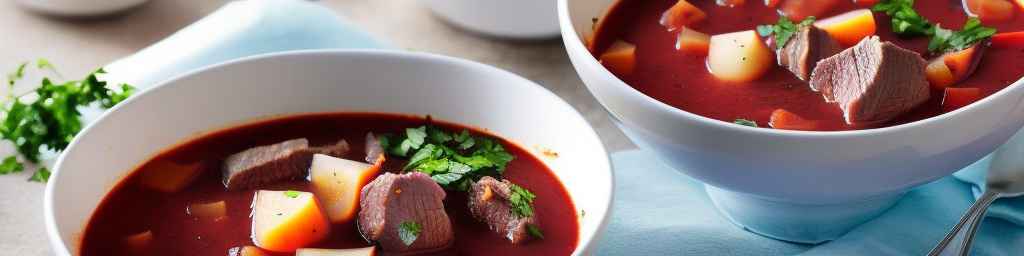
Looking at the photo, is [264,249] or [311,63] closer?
[264,249]

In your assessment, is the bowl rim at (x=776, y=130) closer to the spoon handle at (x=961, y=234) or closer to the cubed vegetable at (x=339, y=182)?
the spoon handle at (x=961, y=234)

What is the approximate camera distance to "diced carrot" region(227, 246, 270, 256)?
2108 millimetres

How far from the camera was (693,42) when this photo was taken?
8.59 ft

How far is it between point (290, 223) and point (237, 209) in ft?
0.57

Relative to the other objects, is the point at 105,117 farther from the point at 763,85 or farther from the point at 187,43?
the point at 763,85

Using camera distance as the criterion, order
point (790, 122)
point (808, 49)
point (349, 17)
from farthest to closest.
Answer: point (349, 17) → point (808, 49) → point (790, 122)

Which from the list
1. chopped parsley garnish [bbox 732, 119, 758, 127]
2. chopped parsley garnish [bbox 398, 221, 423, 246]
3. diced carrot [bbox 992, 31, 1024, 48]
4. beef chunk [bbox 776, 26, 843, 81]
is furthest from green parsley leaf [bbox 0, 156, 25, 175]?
diced carrot [bbox 992, 31, 1024, 48]

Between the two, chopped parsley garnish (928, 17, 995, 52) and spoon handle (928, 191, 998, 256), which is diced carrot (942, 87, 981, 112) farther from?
spoon handle (928, 191, 998, 256)

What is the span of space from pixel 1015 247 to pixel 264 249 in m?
1.62

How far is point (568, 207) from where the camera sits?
2295mm

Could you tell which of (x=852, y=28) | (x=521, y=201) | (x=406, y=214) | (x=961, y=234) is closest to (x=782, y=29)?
(x=852, y=28)

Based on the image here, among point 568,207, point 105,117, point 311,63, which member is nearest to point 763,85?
point 568,207

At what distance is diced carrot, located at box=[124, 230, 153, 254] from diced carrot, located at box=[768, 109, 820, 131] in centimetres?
122

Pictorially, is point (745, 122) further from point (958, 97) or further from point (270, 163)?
point (270, 163)
